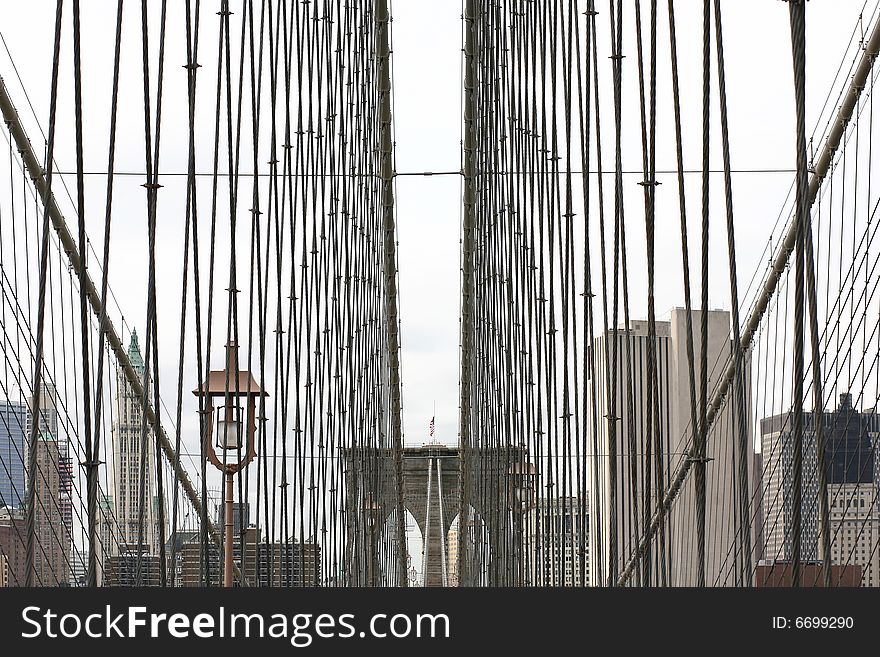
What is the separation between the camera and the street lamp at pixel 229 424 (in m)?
4.57

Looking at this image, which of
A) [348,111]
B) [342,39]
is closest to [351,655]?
[342,39]

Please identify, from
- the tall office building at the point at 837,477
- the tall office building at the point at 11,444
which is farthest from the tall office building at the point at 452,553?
the tall office building at the point at 11,444

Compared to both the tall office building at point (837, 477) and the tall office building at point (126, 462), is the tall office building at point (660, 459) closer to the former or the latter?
the tall office building at point (837, 477)

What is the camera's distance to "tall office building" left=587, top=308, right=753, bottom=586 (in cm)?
389

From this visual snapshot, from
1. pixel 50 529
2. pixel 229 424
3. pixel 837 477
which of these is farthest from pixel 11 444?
pixel 837 477

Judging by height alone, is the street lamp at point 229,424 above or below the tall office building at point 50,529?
above

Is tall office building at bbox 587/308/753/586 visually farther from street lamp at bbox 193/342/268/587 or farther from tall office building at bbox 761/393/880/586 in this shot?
street lamp at bbox 193/342/268/587

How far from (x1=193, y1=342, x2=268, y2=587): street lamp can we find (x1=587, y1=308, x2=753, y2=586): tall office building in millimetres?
1381

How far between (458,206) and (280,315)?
842 centimetres

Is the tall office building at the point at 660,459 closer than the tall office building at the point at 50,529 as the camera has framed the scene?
Yes

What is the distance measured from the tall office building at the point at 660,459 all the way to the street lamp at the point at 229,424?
1381mm

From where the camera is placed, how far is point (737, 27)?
878 cm

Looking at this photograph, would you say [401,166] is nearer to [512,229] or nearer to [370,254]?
[370,254]

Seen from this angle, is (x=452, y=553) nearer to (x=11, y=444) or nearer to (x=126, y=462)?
(x=126, y=462)
